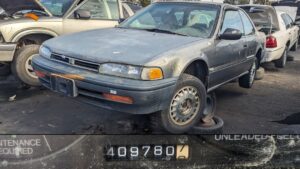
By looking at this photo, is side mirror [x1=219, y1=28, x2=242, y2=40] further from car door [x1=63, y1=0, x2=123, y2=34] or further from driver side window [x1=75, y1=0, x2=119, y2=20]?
driver side window [x1=75, y1=0, x2=119, y2=20]

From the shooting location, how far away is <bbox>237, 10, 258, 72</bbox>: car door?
200 inches

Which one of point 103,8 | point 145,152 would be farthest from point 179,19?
point 103,8

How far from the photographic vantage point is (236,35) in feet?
14.0

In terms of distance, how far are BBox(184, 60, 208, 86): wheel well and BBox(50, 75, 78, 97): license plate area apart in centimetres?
125

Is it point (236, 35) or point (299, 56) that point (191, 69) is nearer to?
point (236, 35)

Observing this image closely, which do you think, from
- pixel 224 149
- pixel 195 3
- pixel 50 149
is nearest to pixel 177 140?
pixel 224 149

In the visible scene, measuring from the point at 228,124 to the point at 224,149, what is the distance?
1.07 m

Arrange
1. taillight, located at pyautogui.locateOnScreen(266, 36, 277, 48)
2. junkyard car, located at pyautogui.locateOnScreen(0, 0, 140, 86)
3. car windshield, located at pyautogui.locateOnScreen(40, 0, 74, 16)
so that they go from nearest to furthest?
junkyard car, located at pyautogui.locateOnScreen(0, 0, 140, 86), car windshield, located at pyautogui.locateOnScreen(40, 0, 74, 16), taillight, located at pyautogui.locateOnScreen(266, 36, 277, 48)

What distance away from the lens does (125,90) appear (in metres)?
3.15

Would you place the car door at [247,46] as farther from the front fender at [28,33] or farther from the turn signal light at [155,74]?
the front fender at [28,33]

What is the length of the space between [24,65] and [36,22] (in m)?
0.70

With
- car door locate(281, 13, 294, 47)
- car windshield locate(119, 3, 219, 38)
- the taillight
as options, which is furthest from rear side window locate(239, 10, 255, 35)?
car door locate(281, 13, 294, 47)

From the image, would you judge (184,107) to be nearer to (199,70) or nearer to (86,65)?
(199,70)

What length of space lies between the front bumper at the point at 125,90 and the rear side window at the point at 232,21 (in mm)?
1579
